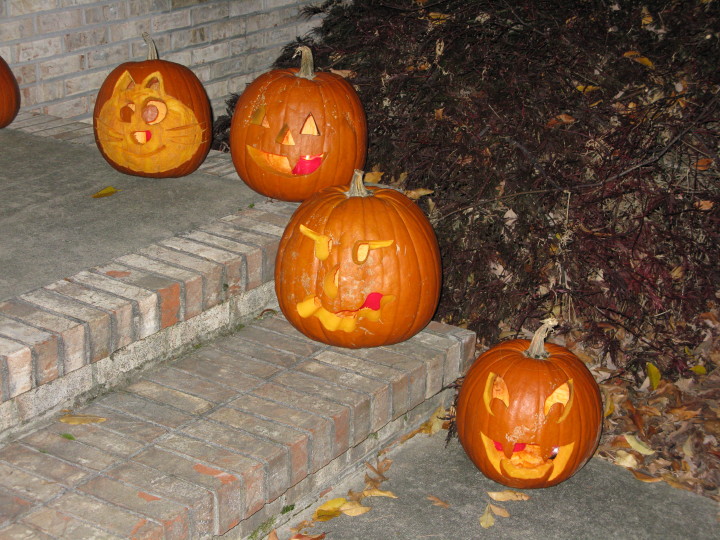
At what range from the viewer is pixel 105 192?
155 inches

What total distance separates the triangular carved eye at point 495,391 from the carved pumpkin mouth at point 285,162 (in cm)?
123

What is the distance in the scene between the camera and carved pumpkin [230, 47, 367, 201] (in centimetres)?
375

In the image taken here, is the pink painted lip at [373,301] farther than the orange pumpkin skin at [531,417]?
Yes

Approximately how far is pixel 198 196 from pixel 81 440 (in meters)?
1.52

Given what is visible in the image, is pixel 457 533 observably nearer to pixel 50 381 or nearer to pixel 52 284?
pixel 50 381

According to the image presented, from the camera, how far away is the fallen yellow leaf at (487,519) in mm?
3029

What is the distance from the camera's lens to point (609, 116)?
4.62 meters

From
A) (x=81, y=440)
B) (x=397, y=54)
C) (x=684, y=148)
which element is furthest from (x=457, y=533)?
(x=397, y=54)

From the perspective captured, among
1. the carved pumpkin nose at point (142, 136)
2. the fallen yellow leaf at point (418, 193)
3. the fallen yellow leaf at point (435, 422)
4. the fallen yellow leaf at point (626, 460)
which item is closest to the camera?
the fallen yellow leaf at point (626, 460)

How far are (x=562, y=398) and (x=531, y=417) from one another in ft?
0.45

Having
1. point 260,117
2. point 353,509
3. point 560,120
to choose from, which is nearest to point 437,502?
point 353,509

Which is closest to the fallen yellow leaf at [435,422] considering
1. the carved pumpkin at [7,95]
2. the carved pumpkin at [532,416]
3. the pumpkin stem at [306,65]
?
the carved pumpkin at [532,416]

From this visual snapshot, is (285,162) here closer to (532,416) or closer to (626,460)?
(532,416)

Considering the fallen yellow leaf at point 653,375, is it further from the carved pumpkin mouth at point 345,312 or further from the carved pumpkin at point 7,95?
the carved pumpkin at point 7,95
